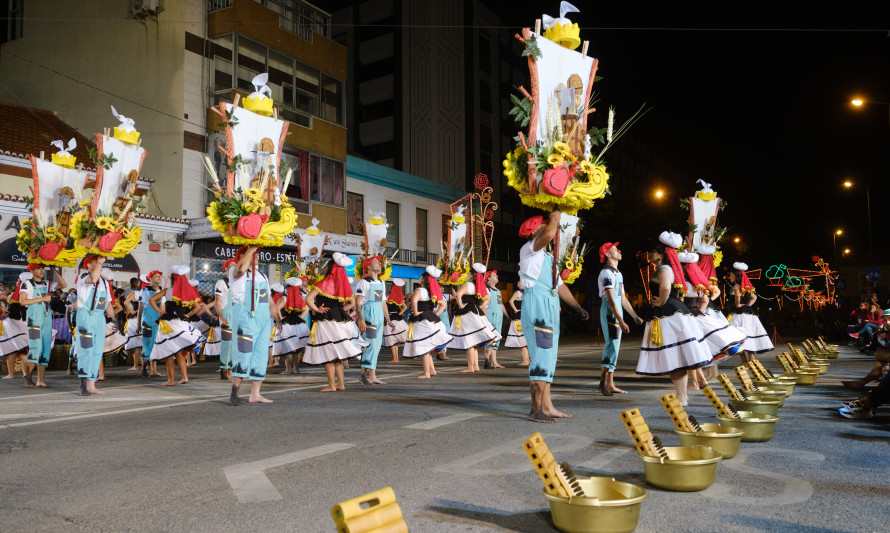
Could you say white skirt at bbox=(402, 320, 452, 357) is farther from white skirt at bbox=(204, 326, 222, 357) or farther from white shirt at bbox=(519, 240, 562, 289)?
white shirt at bbox=(519, 240, 562, 289)

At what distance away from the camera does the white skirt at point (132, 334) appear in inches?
639

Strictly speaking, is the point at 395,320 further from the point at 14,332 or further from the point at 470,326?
the point at 14,332

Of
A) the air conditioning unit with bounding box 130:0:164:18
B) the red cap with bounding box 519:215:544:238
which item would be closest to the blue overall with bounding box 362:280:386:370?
the red cap with bounding box 519:215:544:238

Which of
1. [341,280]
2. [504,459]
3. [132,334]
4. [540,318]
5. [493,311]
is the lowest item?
[504,459]

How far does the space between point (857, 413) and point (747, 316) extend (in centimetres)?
621

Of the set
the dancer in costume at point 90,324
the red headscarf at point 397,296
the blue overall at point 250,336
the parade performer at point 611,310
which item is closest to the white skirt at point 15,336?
the dancer in costume at point 90,324

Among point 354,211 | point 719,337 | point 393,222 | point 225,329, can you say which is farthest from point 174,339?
point 393,222

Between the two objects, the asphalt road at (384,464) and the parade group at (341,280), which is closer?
the asphalt road at (384,464)

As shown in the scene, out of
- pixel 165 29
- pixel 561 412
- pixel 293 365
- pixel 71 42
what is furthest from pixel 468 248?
pixel 71 42

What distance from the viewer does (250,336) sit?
923 cm

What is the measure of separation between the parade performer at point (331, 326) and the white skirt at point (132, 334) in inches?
273

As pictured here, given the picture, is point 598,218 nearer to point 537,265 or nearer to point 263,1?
point 263,1

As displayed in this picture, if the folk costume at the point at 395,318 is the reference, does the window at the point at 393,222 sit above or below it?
above

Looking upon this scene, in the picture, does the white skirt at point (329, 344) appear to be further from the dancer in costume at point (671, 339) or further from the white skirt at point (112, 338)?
the white skirt at point (112, 338)
